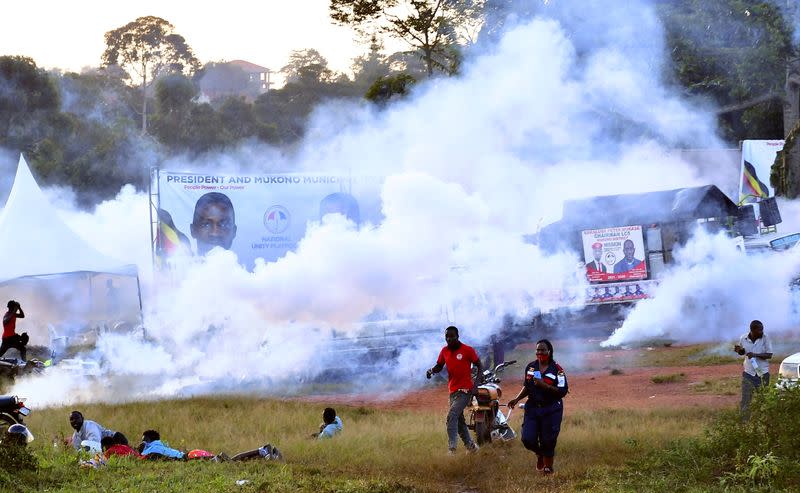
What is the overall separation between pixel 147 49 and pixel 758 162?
39.8 m

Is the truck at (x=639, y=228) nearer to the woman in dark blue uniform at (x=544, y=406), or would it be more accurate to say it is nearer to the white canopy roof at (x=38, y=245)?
the white canopy roof at (x=38, y=245)

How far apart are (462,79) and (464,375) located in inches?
466

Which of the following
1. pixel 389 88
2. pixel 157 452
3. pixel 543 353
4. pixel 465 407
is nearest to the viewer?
pixel 543 353

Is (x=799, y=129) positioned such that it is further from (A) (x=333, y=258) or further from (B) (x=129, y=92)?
(B) (x=129, y=92)

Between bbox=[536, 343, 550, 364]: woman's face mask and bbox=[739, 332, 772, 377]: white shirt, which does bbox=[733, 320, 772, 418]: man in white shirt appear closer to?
bbox=[739, 332, 772, 377]: white shirt

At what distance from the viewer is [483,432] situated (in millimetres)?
11852

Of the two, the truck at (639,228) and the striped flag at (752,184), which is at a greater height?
the striped flag at (752,184)

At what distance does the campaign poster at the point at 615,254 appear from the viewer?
25.1 metres

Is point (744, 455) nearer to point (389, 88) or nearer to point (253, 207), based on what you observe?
point (253, 207)

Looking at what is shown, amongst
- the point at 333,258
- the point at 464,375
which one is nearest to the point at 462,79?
the point at 333,258

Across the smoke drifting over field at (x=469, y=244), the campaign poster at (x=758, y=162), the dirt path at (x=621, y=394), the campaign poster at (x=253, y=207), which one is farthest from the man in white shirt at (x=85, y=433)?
the campaign poster at (x=758, y=162)

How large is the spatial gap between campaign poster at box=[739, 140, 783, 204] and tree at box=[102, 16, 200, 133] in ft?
123

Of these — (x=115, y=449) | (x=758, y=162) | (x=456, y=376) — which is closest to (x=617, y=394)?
(x=456, y=376)

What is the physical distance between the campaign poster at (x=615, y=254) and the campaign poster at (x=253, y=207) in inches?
212
